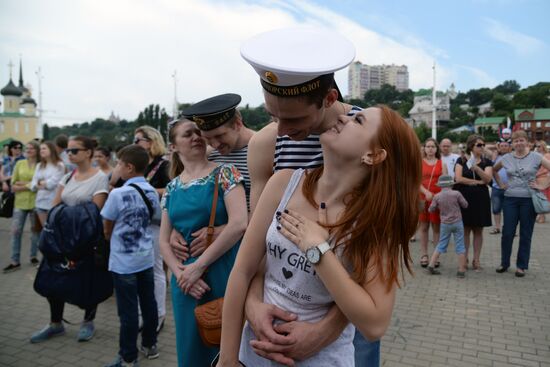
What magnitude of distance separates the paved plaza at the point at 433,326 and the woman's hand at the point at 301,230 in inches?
124

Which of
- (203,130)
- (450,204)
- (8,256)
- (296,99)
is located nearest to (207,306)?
(203,130)

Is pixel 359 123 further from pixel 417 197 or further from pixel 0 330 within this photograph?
pixel 0 330

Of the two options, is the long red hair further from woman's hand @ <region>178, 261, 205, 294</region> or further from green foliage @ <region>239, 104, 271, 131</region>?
woman's hand @ <region>178, 261, 205, 294</region>

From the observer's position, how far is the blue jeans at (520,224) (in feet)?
21.8

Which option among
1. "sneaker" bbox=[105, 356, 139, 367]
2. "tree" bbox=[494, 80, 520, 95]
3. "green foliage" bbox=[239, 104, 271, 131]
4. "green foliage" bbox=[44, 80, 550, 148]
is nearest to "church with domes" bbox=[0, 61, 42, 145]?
"green foliage" bbox=[44, 80, 550, 148]

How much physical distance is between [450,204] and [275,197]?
5.88 meters

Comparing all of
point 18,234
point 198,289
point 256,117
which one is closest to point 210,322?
point 198,289

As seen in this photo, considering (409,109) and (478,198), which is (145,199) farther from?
(409,109)

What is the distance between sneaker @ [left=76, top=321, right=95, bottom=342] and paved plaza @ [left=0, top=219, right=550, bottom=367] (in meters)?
0.06

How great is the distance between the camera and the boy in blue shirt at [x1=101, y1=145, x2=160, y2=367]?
3752 millimetres

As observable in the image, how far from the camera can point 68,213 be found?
4227 mm

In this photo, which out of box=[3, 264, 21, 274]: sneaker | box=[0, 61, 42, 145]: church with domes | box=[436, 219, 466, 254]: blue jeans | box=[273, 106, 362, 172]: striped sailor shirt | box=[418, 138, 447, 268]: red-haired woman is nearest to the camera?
box=[273, 106, 362, 172]: striped sailor shirt

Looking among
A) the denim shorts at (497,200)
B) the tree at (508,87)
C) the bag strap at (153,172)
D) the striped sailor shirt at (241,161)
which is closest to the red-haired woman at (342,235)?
Result: the striped sailor shirt at (241,161)

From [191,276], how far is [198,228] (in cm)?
31
